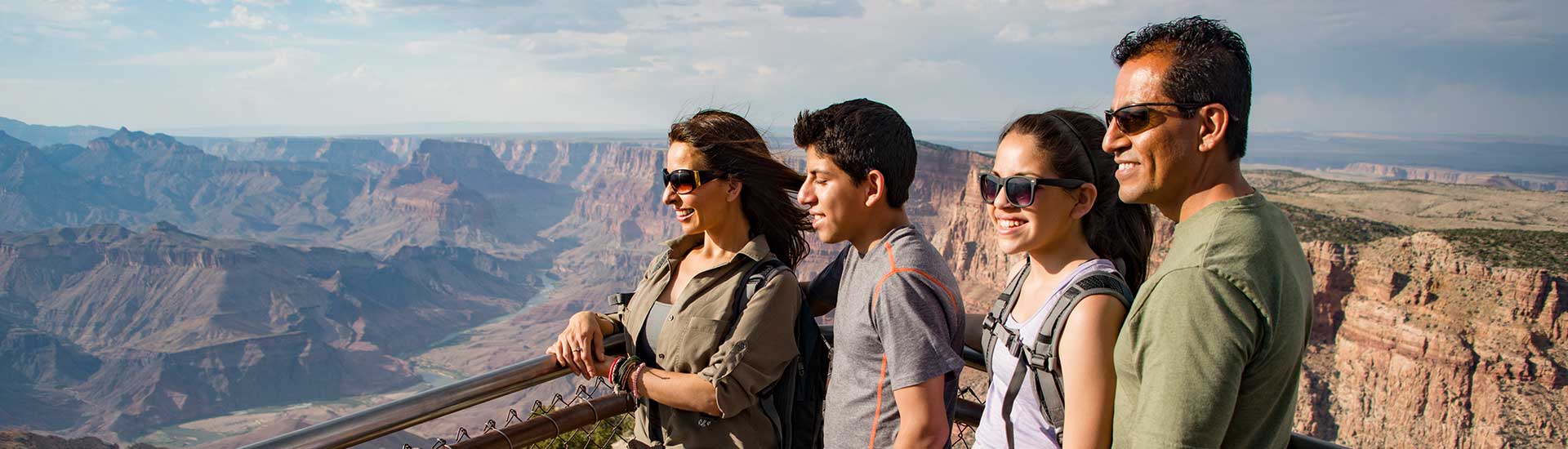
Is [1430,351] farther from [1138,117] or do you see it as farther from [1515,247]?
[1138,117]

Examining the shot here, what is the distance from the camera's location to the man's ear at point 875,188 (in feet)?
9.01

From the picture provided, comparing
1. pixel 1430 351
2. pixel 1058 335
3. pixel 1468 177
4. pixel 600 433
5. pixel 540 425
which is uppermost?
pixel 1058 335

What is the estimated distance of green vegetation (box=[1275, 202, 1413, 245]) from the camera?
33.6 m

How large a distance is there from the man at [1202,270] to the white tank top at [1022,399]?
334 mm

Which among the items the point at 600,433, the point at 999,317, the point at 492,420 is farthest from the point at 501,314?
the point at 999,317

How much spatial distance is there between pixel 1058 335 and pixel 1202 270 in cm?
56

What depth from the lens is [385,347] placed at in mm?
132000

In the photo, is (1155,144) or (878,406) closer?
(1155,144)

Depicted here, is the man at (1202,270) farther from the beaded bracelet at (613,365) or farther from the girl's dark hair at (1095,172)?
the beaded bracelet at (613,365)

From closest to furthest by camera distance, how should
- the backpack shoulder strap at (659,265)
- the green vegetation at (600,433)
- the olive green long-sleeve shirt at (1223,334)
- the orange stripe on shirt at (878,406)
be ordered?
1. the olive green long-sleeve shirt at (1223,334)
2. the orange stripe on shirt at (878,406)
3. the backpack shoulder strap at (659,265)
4. the green vegetation at (600,433)

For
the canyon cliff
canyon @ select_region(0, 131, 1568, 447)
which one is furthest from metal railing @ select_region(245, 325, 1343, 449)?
the canyon cliff

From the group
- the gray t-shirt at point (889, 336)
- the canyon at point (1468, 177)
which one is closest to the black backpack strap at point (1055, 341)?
the gray t-shirt at point (889, 336)

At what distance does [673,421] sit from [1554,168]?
223 meters

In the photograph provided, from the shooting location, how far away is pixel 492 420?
3135mm
